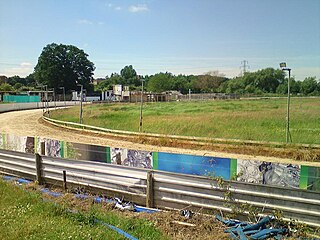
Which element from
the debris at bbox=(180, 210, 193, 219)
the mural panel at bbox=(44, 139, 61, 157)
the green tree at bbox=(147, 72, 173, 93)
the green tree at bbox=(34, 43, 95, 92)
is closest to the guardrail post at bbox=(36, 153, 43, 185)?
the mural panel at bbox=(44, 139, 61, 157)

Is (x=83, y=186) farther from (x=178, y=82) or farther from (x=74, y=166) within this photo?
(x=178, y=82)

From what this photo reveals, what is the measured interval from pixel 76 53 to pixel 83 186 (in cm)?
9705

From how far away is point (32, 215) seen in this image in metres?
5.29

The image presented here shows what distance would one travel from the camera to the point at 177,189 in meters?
5.81

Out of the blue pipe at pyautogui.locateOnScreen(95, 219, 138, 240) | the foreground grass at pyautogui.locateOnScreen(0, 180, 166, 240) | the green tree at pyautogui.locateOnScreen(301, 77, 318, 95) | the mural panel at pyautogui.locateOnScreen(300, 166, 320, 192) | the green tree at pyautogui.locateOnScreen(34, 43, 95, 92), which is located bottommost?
the blue pipe at pyautogui.locateOnScreen(95, 219, 138, 240)

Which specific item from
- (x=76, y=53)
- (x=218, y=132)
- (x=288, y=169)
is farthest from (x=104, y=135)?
(x=76, y=53)

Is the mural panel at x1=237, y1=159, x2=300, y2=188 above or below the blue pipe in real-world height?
above

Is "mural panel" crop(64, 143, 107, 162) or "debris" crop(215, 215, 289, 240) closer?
"debris" crop(215, 215, 289, 240)

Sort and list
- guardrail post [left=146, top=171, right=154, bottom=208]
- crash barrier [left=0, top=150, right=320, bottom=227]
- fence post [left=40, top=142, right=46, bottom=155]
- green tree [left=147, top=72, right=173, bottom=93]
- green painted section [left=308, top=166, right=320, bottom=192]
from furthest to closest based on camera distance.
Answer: green tree [left=147, top=72, right=173, bottom=93] → fence post [left=40, top=142, right=46, bottom=155] → guardrail post [left=146, top=171, right=154, bottom=208] → green painted section [left=308, top=166, right=320, bottom=192] → crash barrier [left=0, top=150, right=320, bottom=227]

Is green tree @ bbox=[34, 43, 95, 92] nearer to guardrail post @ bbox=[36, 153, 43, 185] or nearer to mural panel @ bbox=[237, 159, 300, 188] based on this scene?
guardrail post @ bbox=[36, 153, 43, 185]

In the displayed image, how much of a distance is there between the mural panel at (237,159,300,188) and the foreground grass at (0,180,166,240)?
8.06 ft

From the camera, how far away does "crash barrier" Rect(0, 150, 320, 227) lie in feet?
16.3

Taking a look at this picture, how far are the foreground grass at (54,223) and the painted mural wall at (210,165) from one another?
80.0 inches

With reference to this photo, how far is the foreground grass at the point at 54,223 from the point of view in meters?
4.55
